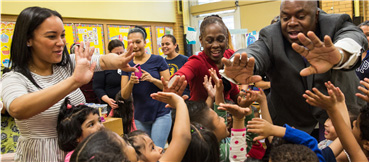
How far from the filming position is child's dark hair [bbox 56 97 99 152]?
1519 millimetres

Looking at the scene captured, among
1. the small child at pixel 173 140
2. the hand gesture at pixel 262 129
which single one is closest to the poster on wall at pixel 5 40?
the small child at pixel 173 140

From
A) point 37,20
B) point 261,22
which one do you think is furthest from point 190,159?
point 261,22

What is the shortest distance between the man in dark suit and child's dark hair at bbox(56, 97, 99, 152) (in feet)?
2.66

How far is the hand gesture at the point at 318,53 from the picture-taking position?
4.26ft

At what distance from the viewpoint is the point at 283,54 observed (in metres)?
1.66

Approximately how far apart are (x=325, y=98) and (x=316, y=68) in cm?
14

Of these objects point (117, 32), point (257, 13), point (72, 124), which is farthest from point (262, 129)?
point (257, 13)

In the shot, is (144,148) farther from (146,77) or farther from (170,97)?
(146,77)

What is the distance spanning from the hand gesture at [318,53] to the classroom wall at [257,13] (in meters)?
6.28

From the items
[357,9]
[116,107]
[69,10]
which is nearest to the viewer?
[116,107]

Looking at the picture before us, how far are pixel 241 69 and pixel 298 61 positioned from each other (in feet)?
1.31

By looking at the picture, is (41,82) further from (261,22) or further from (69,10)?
(261,22)

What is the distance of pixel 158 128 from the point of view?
2.89m

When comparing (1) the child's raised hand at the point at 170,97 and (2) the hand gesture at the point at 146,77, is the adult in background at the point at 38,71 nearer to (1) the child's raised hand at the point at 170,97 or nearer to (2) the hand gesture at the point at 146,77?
(1) the child's raised hand at the point at 170,97
